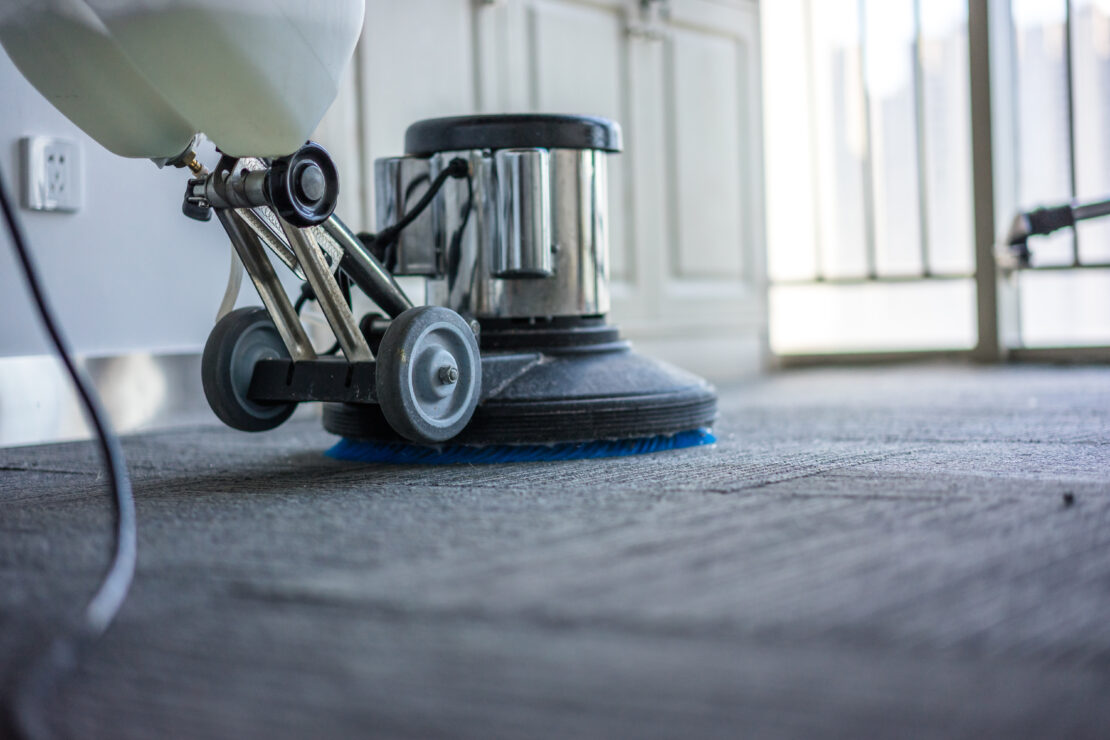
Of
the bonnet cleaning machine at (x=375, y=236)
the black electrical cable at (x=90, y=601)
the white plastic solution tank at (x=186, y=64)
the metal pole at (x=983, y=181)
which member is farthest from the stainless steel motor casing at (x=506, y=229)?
the metal pole at (x=983, y=181)

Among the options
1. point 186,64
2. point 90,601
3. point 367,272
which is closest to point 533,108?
point 367,272

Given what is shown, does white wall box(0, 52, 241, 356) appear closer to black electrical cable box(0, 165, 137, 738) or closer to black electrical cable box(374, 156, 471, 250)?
black electrical cable box(374, 156, 471, 250)

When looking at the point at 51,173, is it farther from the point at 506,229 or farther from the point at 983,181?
the point at 983,181

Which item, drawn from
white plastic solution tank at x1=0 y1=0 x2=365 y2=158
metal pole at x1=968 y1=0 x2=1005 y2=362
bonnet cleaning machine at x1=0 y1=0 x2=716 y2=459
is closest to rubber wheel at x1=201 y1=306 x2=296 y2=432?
bonnet cleaning machine at x1=0 y1=0 x2=716 y2=459

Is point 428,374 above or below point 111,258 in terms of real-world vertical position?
below

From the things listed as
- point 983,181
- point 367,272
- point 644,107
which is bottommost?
point 367,272

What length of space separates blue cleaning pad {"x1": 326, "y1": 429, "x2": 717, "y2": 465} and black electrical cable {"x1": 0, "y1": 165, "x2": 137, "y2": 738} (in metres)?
0.48

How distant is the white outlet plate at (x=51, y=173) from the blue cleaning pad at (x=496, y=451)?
0.55 m

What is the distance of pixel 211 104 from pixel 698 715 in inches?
26.0

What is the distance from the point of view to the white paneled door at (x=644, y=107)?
1.90 meters

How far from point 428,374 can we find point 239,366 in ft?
0.70

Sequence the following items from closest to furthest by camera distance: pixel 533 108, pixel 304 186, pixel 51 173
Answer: pixel 304 186 < pixel 51 173 < pixel 533 108

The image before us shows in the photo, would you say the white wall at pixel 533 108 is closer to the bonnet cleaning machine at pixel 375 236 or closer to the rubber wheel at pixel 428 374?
the bonnet cleaning machine at pixel 375 236

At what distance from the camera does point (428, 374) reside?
1.07 m
